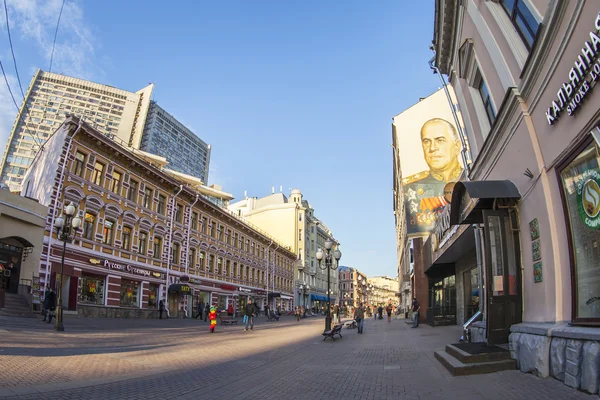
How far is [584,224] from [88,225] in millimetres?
25272

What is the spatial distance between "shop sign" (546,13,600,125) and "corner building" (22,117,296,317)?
23.9 metres

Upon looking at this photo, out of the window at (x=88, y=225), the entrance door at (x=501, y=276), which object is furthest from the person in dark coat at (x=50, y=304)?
the entrance door at (x=501, y=276)

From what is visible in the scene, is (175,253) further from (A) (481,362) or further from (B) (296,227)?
(B) (296,227)

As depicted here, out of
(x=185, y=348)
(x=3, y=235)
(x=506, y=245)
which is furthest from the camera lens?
(x=3, y=235)

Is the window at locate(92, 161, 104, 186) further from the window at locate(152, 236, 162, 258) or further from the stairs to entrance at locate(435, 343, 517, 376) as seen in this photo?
the stairs to entrance at locate(435, 343, 517, 376)

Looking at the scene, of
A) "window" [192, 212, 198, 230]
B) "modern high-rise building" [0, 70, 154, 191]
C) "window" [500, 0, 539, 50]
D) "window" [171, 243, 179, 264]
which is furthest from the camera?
"modern high-rise building" [0, 70, 154, 191]

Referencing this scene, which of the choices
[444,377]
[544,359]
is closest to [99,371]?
[444,377]

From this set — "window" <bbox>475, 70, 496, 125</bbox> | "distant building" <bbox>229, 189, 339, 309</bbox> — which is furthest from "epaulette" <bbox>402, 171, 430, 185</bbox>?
"distant building" <bbox>229, 189, 339, 309</bbox>

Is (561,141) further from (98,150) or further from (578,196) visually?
(98,150)

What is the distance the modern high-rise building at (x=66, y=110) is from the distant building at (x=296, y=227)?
38.4 meters

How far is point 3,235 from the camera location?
63.5 ft

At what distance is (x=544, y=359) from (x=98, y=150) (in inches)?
1024

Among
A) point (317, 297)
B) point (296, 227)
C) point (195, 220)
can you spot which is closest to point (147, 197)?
point (195, 220)

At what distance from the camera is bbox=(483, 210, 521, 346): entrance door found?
796cm
